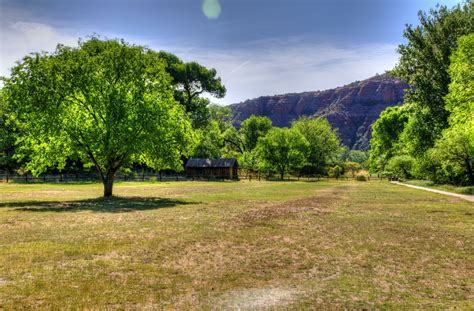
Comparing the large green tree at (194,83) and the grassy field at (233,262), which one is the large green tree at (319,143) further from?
the grassy field at (233,262)

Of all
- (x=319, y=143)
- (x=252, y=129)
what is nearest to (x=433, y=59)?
(x=319, y=143)

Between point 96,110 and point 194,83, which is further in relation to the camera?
point 194,83

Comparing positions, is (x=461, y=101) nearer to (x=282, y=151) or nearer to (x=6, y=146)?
(x=282, y=151)

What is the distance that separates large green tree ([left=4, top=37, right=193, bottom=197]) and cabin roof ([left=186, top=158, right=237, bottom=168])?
172ft

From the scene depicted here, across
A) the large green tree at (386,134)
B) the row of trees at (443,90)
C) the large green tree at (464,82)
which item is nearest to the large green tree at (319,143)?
the large green tree at (386,134)

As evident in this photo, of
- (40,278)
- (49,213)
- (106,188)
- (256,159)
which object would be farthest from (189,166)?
(40,278)

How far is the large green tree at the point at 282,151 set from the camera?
90.8 meters

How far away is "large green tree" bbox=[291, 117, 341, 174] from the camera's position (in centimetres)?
11038

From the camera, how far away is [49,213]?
21.9 meters

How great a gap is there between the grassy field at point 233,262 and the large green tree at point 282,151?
230ft

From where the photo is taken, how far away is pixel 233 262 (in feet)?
37.2

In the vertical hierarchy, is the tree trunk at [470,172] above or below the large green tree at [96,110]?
below

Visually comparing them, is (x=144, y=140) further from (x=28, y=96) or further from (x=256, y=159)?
(x=256, y=159)

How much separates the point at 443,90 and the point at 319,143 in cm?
6526
